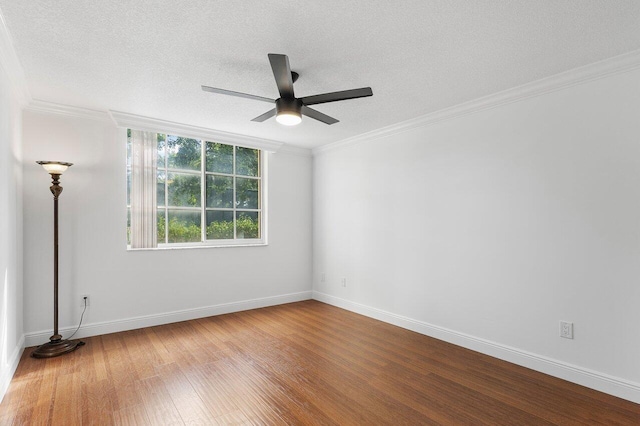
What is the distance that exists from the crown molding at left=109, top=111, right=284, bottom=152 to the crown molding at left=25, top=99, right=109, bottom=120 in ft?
0.58

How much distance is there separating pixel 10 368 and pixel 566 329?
443cm

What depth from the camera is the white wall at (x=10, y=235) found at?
2422mm

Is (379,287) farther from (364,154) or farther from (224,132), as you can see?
(224,132)

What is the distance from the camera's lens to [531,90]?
2.90m

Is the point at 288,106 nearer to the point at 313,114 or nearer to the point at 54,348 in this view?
the point at 313,114

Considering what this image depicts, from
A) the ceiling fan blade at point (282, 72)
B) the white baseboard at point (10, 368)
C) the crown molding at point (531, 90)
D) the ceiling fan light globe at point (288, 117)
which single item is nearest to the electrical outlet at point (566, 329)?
the crown molding at point (531, 90)

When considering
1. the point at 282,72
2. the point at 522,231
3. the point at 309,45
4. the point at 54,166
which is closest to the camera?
the point at 282,72

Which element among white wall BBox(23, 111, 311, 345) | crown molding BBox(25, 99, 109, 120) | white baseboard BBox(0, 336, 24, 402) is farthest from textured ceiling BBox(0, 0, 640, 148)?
white baseboard BBox(0, 336, 24, 402)

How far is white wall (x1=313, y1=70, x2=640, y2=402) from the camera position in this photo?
8.10ft

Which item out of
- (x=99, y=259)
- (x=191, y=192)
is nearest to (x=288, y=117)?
(x=191, y=192)

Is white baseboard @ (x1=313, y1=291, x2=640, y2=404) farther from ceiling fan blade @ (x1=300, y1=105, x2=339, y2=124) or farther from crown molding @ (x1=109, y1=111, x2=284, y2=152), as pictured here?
crown molding @ (x1=109, y1=111, x2=284, y2=152)

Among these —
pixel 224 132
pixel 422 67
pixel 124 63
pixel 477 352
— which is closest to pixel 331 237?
pixel 224 132

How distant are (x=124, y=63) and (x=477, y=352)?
3.95 meters

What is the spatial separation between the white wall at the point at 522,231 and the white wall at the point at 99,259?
2091 millimetres
